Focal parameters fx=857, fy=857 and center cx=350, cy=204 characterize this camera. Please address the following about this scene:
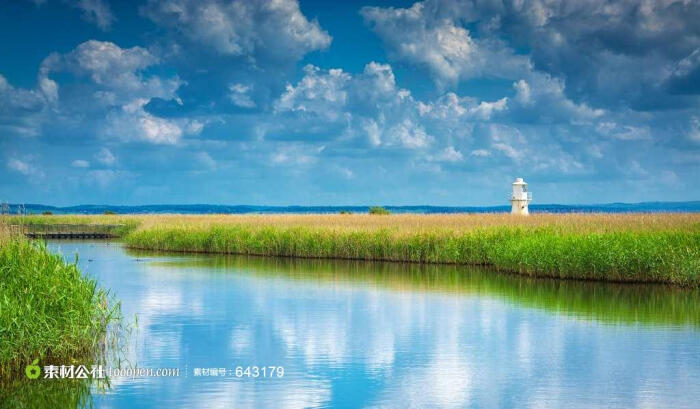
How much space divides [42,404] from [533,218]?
3133cm

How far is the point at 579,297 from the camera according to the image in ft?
78.5

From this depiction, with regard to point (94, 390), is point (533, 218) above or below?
above

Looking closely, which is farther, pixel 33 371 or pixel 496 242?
pixel 496 242

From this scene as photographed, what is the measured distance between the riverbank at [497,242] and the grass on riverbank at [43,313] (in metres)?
17.0

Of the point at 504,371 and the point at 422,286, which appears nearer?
the point at 504,371

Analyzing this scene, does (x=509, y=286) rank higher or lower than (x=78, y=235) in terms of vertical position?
lower

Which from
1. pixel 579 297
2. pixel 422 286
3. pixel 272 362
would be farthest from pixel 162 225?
pixel 272 362

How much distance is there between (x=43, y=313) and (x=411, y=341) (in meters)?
7.23

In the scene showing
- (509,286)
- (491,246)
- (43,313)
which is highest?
(491,246)

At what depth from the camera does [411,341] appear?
56.5 feet

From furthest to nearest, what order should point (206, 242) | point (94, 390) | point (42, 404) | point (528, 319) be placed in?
point (206, 242)
point (528, 319)
point (94, 390)
point (42, 404)

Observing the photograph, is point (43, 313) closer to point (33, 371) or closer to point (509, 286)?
point (33, 371)

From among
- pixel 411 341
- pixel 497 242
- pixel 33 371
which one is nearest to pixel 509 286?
pixel 497 242

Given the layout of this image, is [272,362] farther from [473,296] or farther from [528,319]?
[473,296]
